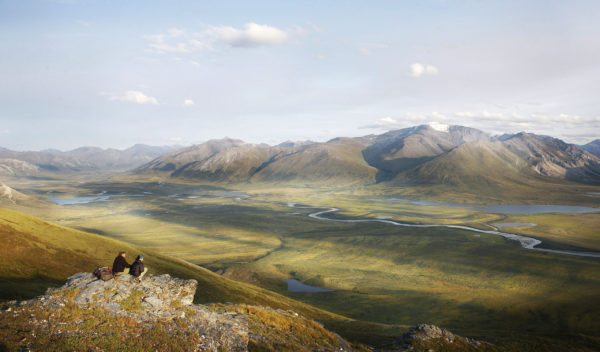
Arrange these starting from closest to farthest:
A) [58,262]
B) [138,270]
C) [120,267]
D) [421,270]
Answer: [120,267]
[138,270]
[58,262]
[421,270]

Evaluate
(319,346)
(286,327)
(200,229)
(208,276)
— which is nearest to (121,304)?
(286,327)

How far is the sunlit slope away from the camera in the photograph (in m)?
49.5

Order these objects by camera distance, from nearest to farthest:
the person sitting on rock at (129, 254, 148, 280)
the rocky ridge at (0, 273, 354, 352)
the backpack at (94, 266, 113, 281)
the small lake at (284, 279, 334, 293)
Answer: the rocky ridge at (0, 273, 354, 352) → the backpack at (94, 266, 113, 281) → the person sitting on rock at (129, 254, 148, 280) → the small lake at (284, 279, 334, 293)

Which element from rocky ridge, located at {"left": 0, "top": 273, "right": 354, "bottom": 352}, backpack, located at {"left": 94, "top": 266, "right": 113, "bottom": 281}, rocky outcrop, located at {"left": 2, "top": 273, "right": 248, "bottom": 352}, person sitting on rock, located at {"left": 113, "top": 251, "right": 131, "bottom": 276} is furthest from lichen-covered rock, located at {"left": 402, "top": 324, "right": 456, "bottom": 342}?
backpack, located at {"left": 94, "top": 266, "right": 113, "bottom": 281}

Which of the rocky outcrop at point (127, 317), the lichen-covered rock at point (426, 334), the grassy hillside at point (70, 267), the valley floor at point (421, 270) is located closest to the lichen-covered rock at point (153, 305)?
the rocky outcrop at point (127, 317)

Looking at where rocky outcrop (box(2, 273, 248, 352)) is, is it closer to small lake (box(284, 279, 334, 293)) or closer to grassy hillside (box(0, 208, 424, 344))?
grassy hillside (box(0, 208, 424, 344))

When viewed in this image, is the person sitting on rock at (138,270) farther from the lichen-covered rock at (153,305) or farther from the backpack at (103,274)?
the backpack at (103,274)

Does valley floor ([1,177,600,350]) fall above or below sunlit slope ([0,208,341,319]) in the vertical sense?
below

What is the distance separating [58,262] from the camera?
199 feet

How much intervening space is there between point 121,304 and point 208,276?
52.0 metres

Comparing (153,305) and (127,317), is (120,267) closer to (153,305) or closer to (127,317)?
(153,305)

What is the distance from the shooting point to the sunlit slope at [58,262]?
1950 inches

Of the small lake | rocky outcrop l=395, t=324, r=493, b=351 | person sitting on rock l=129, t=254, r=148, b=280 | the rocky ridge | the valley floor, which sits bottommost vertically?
the small lake

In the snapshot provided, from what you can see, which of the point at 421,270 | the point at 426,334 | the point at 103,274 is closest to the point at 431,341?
the point at 426,334
